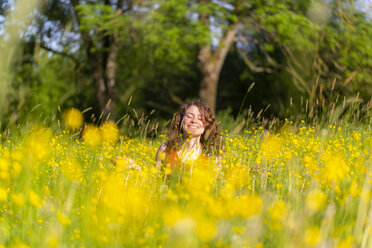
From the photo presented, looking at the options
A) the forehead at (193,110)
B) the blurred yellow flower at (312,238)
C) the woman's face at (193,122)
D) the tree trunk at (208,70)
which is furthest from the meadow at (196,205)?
the tree trunk at (208,70)

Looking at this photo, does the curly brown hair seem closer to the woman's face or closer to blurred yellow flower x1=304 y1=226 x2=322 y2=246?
the woman's face

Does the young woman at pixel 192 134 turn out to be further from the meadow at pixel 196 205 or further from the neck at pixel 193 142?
the meadow at pixel 196 205

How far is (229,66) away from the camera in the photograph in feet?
67.2

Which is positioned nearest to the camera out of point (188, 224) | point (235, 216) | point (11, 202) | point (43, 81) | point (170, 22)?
point (188, 224)

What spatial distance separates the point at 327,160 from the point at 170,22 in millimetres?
8883

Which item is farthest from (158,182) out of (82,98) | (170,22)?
(82,98)

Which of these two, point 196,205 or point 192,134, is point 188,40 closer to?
point 192,134

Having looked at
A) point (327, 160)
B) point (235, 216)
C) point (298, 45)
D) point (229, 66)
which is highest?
point (235, 216)

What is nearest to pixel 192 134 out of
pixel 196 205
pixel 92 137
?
pixel 92 137

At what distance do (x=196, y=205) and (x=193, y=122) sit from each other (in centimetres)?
196

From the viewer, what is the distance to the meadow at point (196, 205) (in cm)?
201

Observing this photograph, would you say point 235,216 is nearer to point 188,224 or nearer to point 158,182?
point 188,224

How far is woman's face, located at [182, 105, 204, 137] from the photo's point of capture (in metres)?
4.29

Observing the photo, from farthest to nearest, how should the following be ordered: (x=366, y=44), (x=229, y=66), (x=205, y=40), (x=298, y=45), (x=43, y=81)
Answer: (x=229, y=66) < (x=43, y=81) < (x=298, y=45) < (x=366, y=44) < (x=205, y=40)
